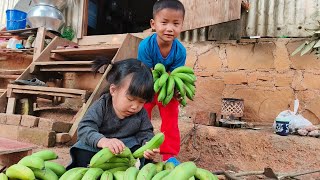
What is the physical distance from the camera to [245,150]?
3.58 meters

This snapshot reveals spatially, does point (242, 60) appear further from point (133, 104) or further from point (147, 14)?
point (147, 14)

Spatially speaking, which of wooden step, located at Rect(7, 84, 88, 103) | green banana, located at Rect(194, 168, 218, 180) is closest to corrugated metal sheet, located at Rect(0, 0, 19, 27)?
wooden step, located at Rect(7, 84, 88, 103)

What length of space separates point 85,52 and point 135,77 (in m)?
Result: 2.90

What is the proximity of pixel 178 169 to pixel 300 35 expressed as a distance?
3.76 m

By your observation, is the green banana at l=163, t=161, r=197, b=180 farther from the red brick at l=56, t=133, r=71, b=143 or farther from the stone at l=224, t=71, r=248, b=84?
the stone at l=224, t=71, r=248, b=84

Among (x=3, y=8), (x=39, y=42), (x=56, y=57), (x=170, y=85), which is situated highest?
(x=3, y=8)

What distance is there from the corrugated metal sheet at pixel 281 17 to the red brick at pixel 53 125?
10.3 feet

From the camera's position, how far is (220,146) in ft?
12.2

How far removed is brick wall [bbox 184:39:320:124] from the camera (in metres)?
4.19


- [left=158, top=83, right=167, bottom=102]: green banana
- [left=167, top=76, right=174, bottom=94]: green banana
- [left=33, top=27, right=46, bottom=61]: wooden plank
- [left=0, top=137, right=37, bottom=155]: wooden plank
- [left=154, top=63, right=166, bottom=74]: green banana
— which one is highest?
[left=33, top=27, right=46, bottom=61]: wooden plank

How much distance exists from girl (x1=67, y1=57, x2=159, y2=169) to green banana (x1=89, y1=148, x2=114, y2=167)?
167 millimetres

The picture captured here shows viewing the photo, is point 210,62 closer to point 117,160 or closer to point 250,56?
point 250,56

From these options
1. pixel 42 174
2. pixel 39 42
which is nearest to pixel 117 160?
pixel 42 174

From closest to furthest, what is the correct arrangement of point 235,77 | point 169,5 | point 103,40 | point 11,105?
point 169,5 → point 11,105 → point 235,77 → point 103,40
